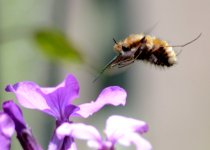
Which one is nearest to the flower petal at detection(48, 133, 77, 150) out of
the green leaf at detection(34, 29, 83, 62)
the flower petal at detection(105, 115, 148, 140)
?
the flower petal at detection(105, 115, 148, 140)

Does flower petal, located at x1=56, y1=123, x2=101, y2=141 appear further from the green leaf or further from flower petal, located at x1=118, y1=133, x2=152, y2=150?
the green leaf

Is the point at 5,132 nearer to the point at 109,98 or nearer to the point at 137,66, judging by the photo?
the point at 109,98

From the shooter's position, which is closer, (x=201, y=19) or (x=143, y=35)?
(x=143, y=35)

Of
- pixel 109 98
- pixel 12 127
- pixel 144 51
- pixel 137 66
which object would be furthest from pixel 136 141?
pixel 137 66

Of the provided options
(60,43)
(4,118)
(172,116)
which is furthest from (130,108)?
(4,118)

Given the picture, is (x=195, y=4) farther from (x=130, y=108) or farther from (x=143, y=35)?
(x=143, y=35)
